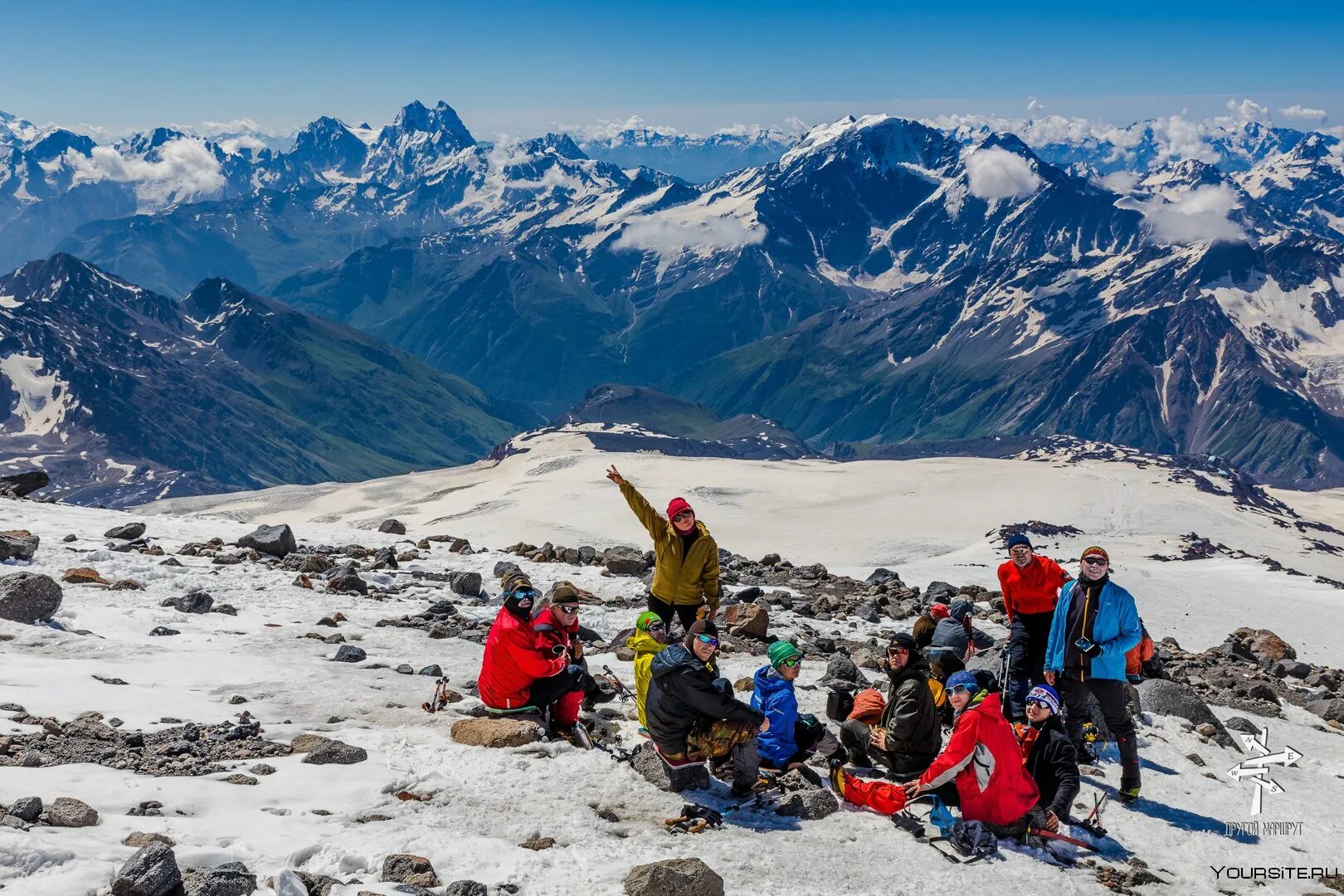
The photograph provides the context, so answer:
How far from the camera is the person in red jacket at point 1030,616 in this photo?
16.5m

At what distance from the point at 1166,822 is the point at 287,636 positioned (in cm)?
1585

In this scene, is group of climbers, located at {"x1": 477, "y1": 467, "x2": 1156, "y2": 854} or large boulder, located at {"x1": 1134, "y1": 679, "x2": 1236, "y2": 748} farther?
large boulder, located at {"x1": 1134, "y1": 679, "x2": 1236, "y2": 748}

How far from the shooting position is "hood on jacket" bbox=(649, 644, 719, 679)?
13.6 metres

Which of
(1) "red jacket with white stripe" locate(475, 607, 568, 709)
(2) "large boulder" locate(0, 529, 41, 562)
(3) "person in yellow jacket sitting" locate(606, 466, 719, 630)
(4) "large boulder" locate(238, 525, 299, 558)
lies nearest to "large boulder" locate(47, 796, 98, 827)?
(1) "red jacket with white stripe" locate(475, 607, 568, 709)

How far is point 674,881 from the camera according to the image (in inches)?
412

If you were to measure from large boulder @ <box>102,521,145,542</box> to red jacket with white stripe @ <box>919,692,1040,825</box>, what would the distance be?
79.3 ft

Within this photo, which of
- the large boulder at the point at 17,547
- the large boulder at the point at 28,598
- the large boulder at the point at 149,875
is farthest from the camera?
the large boulder at the point at 17,547

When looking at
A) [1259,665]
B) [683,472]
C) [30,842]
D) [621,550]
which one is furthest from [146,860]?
[683,472]

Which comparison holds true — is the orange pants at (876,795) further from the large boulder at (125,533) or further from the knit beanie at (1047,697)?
the large boulder at (125,533)

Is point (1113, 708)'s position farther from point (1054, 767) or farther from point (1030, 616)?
point (1054, 767)

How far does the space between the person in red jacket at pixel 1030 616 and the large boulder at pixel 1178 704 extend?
17.8 feet

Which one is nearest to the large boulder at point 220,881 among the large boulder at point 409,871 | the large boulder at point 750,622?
the large boulder at point 409,871

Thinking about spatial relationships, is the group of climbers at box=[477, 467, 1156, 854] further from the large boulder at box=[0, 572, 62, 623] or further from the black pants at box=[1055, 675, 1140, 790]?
the large boulder at box=[0, 572, 62, 623]

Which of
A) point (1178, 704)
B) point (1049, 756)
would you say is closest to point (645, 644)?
point (1049, 756)
